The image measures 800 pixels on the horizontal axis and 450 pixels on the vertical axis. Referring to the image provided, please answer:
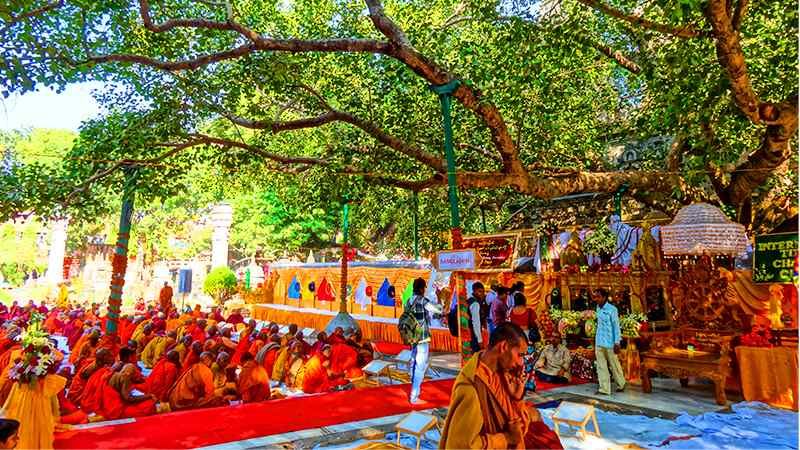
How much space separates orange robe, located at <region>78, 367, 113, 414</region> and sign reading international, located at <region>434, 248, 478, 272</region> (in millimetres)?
4803

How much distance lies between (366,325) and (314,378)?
23.3 feet

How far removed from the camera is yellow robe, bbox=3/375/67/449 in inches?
207

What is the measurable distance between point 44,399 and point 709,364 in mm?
8478

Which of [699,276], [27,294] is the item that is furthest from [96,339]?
[27,294]

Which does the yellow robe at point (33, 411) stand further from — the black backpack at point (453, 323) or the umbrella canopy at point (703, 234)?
the umbrella canopy at point (703, 234)

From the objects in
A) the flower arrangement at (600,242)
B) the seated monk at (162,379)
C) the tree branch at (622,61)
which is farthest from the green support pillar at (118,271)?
the tree branch at (622,61)


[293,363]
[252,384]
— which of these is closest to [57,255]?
[293,363]

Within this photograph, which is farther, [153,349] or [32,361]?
[153,349]

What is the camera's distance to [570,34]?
866 cm

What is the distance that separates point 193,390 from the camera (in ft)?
24.6

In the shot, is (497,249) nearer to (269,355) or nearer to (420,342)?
(420,342)

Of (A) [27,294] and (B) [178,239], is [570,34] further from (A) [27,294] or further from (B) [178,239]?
(B) [178,239]

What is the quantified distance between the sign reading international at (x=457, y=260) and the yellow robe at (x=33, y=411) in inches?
187

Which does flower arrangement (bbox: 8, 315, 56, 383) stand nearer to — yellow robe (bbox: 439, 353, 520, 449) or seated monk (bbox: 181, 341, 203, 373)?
seated monk (bbox: 181, 341, 203, 373)
